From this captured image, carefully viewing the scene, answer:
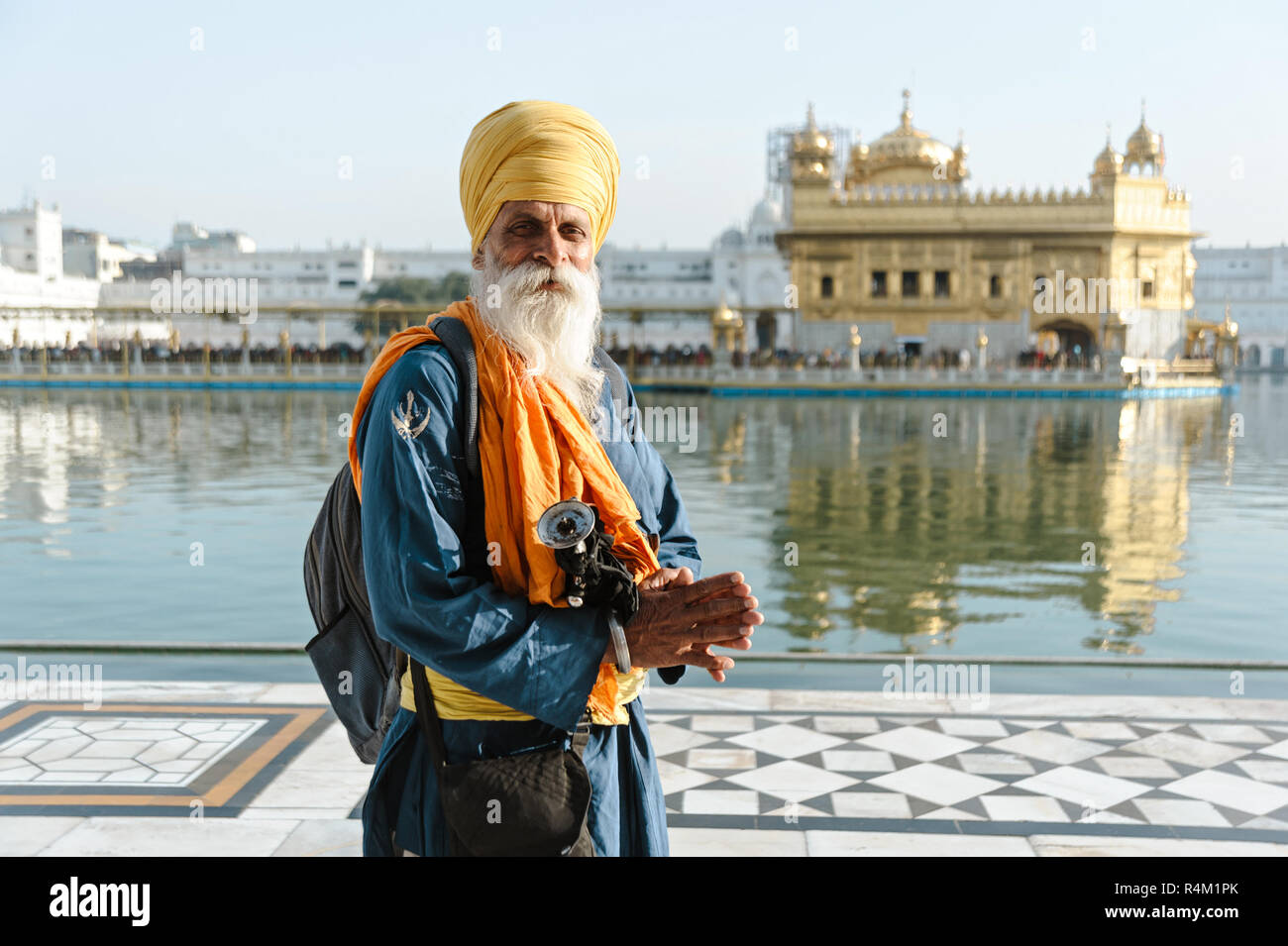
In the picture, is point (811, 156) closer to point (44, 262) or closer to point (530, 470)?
point (530, 470)

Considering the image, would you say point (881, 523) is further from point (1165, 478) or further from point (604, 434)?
point (604, 434)

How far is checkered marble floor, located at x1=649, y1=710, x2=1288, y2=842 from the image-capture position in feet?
11.1

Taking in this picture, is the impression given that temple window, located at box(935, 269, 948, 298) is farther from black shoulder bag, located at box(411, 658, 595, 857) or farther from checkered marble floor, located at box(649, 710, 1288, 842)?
black shoulder bag, located at box(411, 658, 595, 857)

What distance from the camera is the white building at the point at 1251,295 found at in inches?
3401

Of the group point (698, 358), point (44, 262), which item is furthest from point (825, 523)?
point (44, 262)

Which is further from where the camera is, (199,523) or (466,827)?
(199,523)

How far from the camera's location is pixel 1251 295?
8981cm

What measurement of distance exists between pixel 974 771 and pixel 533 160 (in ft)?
8.64

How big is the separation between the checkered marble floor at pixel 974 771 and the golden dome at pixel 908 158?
4625cm

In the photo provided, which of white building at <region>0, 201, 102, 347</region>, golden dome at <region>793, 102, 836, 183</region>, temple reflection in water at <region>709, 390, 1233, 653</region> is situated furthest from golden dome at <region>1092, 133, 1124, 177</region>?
white building at <region>0, 201, 102, 347</region>

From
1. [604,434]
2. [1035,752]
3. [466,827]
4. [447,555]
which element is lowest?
[1035,752]
